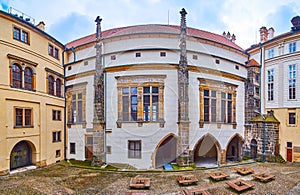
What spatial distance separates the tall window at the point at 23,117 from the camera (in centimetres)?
1319

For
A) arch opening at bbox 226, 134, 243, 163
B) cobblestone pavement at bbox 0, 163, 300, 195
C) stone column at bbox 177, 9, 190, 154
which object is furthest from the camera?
arch opening at bbox 226, 134, 243, 163

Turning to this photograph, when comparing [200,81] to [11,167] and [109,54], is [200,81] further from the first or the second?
[11,167]

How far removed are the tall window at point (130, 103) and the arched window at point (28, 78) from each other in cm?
745

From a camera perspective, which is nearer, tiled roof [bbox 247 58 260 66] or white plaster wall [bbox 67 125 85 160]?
white plaster wall [bbox 67 125 85 160]

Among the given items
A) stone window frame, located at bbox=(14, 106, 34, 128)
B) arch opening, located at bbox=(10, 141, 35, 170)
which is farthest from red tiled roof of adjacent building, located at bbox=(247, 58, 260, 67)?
arch opening, located at bbox=(10, 141, 35, 170)

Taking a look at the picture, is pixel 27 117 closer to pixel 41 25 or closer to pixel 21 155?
Answer: pixel 21 155

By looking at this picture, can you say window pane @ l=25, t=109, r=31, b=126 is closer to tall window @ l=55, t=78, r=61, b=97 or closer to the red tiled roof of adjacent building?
tall window @ l=55, t=78, r=61, b=97

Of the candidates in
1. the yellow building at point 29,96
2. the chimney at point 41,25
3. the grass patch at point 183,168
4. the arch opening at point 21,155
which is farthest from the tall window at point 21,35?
the grass patch at point 183,168

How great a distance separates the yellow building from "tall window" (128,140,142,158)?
23.9 ft

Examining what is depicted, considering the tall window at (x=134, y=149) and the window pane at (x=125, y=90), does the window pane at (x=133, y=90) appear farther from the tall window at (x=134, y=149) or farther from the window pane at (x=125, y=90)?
the tall window at (x=134, y=149)

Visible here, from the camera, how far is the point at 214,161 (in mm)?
17125

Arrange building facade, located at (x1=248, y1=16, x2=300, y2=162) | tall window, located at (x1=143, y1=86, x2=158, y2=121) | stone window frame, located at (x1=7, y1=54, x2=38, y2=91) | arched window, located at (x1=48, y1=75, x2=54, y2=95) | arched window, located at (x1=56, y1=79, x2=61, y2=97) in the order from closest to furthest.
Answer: stone window frame, located at (x1=7, y1=54, x2=38, y2=91) → tall window, located at (x1=143, y1=86, x2=158, y2=121) → building facade, located at (x1=248, y1=16, x2=300, y2=162) → arched window, located at (x1=48, y1=75, x2=54, y2=95) → arched window, located at (x1=56, y1=79, x2=61, y2=97)

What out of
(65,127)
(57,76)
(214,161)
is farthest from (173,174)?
(57,76)

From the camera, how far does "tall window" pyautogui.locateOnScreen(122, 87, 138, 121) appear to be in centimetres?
1420
